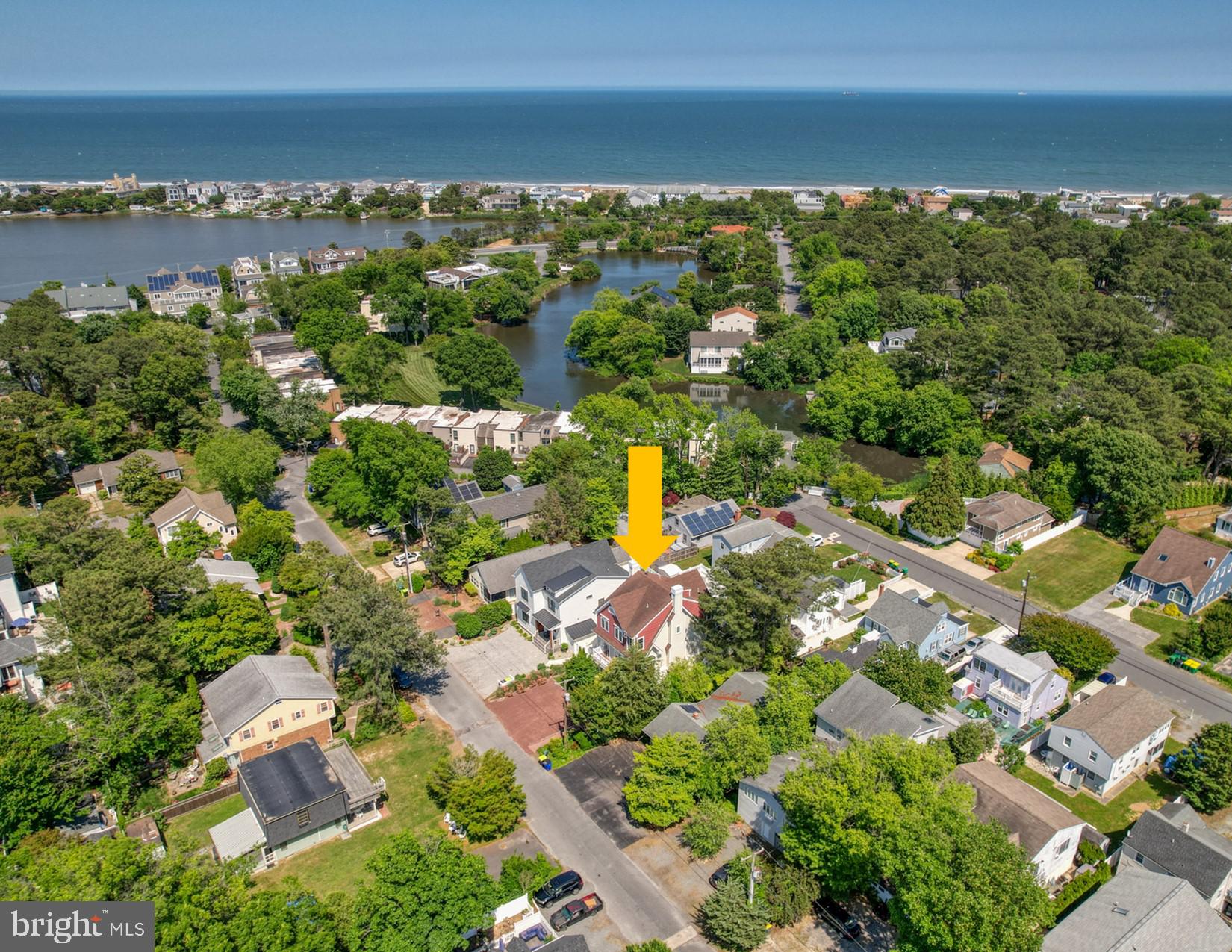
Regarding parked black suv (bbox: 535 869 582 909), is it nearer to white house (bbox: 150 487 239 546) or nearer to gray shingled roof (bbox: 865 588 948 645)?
gray shingled roof (bbox: 865 588 948 645)

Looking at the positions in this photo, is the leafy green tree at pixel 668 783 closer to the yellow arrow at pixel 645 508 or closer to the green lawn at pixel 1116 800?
the green lawn at pixel 1116 800

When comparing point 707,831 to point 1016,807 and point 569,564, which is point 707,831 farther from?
point 569,564

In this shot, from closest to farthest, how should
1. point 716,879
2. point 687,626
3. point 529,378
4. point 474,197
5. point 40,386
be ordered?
point 716,879, point 687,626, point 40,386, point 529,378, point 474,197

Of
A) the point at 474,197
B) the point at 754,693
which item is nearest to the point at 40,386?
the point at 754,693

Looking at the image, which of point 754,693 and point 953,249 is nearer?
point 754,693

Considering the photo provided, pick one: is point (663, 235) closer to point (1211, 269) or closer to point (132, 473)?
point (1211, 269)

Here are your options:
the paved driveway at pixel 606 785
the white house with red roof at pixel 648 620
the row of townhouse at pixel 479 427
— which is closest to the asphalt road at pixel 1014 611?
the white house with red roof at pixel 648 620
